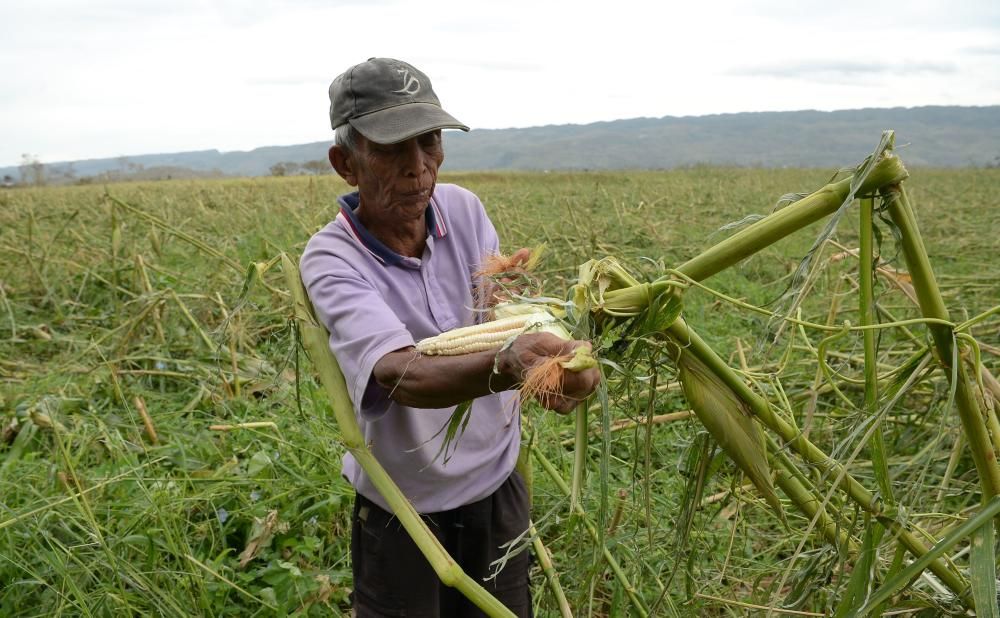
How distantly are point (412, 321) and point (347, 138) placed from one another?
42cm

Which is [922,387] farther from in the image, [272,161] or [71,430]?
[272,161]

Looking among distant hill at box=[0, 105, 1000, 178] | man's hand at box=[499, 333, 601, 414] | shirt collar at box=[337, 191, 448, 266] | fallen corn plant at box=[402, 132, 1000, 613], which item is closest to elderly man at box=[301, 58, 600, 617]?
shirt collar at box=[337, 191, 448, 266]

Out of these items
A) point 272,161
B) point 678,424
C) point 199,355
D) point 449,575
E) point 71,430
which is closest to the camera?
point 449,575

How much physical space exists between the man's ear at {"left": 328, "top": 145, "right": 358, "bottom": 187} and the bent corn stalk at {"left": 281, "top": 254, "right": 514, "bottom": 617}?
236 millimetres

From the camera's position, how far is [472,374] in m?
1.23

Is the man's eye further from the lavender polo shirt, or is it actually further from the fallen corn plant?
the fallen corn plant

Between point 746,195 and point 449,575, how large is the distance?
16501mm

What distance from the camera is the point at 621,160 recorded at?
459ft

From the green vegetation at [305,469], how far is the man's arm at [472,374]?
97mm

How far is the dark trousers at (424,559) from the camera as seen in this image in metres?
1.73

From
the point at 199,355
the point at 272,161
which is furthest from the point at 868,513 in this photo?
the point at 272,161

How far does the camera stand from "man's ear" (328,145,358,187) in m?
1.64

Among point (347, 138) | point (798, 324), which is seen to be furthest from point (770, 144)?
point (798, 324)

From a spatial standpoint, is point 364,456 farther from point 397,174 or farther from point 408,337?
point 397,174
